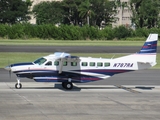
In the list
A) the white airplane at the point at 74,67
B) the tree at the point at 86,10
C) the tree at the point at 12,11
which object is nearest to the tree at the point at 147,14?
the tree at the point at 86,10

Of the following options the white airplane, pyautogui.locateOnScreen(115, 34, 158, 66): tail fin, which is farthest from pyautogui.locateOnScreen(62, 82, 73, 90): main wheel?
pyautogui.locateOnScreen(115, 34, 158, 66): tail fin

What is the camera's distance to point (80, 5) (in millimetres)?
145000

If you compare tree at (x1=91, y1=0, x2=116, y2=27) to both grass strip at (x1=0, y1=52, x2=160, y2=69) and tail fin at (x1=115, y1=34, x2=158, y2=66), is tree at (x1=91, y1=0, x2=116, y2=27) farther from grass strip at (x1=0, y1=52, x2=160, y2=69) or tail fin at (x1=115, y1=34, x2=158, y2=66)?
tail fin at (x1=115, y1=34, x2=158, y2=66)

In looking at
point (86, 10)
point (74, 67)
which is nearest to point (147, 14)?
point (86, 10)

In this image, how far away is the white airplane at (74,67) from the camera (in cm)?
2805

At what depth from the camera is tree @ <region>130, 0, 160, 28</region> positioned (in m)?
123

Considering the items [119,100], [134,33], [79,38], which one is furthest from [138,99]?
[134,33]

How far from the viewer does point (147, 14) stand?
123625mm

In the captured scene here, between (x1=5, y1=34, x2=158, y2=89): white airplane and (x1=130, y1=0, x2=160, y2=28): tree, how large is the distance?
9516cm

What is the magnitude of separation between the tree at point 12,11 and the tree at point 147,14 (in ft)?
110

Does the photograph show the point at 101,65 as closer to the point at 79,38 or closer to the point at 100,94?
the point at 100,94

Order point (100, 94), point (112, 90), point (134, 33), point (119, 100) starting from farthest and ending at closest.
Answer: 1. point (134, 33)
2. point (112, 90)
3. point (100, 94)
4. point (119, 100)

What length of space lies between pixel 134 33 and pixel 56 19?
56.0m

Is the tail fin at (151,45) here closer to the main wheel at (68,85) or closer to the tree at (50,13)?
the main wheel at (68,85)
